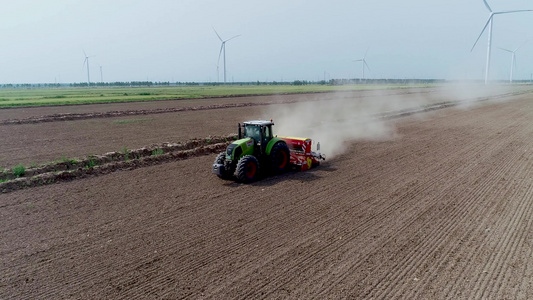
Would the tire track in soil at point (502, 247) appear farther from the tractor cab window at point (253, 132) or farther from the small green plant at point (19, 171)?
the small green plant at point (19, 171)

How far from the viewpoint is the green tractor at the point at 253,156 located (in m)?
13.9

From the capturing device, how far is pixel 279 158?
15.4 m

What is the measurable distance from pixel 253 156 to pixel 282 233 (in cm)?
509

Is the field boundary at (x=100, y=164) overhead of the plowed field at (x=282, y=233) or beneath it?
overhead

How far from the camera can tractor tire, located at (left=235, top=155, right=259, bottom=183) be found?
13705 mm

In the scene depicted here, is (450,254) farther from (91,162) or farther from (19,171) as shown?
(19,171)

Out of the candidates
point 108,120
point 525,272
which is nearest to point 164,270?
point 525,272

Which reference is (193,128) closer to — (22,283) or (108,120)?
(108,120)

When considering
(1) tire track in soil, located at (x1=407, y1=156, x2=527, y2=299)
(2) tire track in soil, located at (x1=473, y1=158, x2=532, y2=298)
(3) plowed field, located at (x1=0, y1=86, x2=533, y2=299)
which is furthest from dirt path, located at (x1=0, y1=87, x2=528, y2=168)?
(2) tire track in soil, located at (x1=473, y1=158, x2=532, y2=298)

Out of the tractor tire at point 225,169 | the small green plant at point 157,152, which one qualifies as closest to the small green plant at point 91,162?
the small green plant at point 157,152

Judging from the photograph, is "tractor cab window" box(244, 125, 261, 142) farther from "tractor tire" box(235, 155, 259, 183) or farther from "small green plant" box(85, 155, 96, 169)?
"small green plant" box(85, 155, 96, 169)

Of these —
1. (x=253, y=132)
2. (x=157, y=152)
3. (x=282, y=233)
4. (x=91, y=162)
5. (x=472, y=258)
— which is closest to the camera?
(x=472, y=258)

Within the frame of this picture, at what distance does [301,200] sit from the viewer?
39.8 ft

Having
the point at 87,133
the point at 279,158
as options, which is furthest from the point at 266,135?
the point at 87,133
